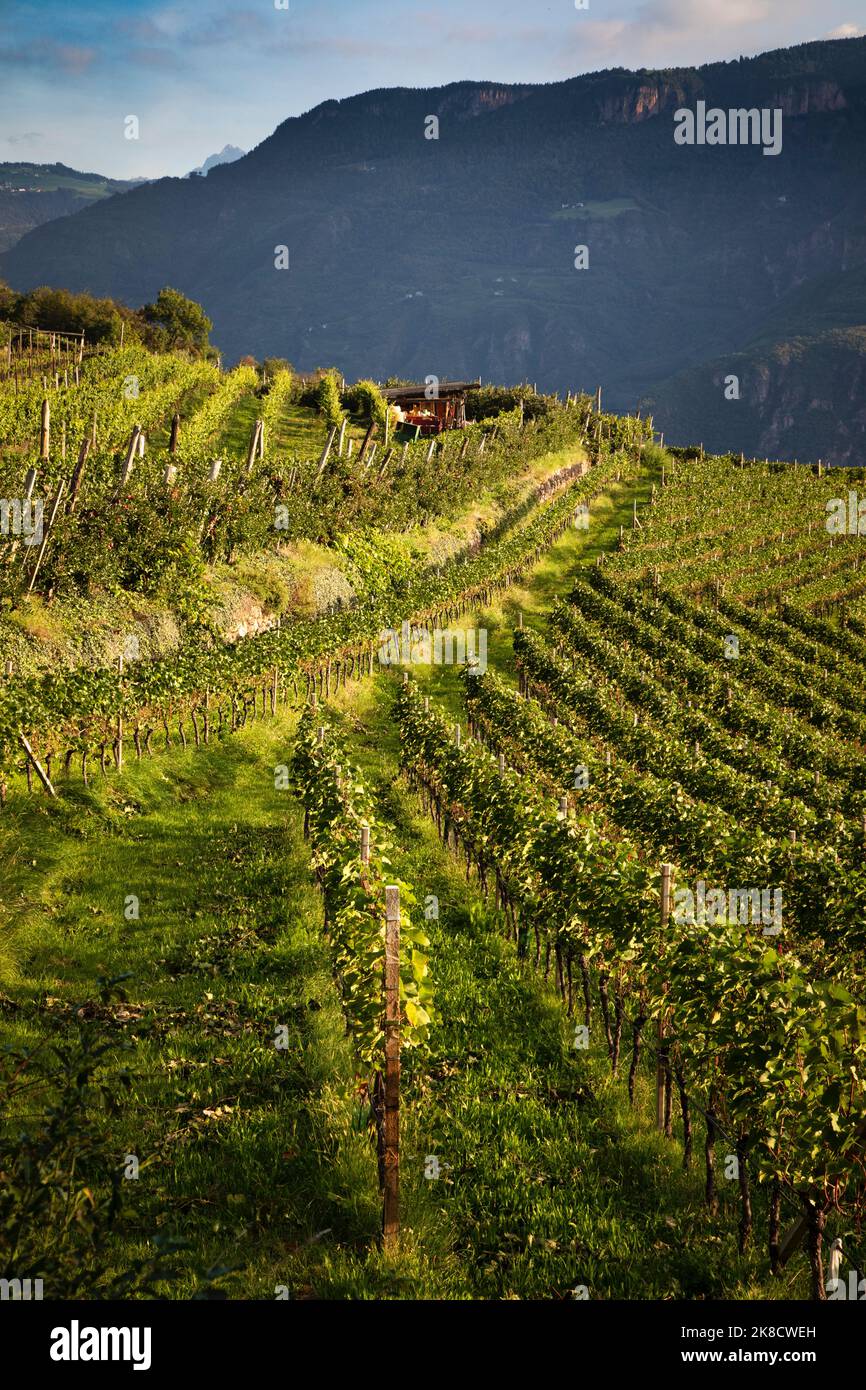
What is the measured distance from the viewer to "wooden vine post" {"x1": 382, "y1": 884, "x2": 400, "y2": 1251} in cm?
809

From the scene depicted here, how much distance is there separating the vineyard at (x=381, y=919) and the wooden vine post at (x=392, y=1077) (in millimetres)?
37

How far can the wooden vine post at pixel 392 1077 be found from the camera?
26.6 ft

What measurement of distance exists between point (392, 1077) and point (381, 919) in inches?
85.8

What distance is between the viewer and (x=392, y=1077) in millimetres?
8391

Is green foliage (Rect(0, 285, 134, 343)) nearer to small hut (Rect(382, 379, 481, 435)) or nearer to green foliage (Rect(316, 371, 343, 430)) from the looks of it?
green foliage (Rect(316, 371, 343, 430))

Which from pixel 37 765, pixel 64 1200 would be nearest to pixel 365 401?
pixel 37 765

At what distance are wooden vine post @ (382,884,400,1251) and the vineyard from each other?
4 centimetres

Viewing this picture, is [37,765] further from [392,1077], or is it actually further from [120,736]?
[392,1077]
